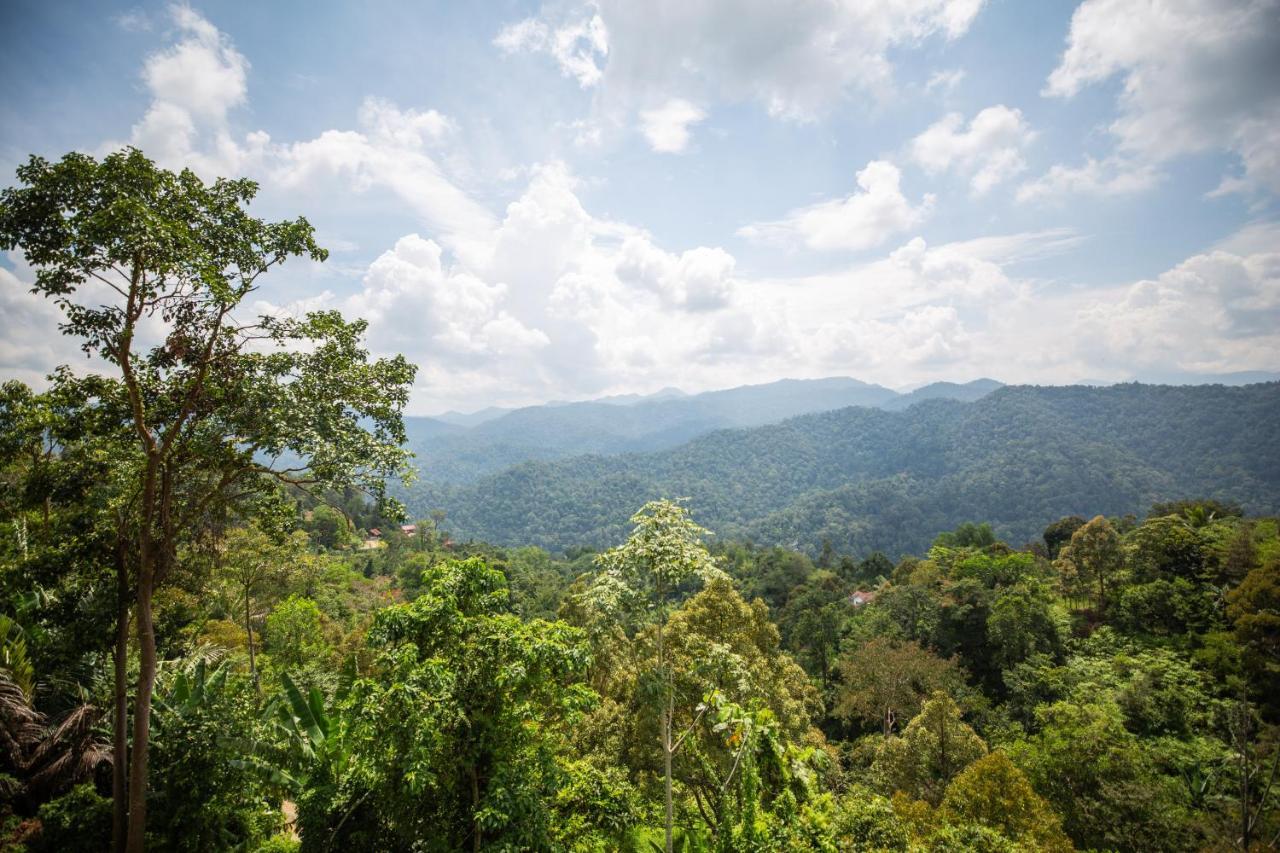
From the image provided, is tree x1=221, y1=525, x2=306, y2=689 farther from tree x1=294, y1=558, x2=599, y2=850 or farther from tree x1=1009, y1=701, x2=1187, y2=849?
tree x1=1009, y1=701, x2=1187, y2=849

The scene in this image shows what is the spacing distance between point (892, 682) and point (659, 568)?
2069 cm

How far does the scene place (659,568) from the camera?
753cm

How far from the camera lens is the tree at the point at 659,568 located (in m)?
7.50

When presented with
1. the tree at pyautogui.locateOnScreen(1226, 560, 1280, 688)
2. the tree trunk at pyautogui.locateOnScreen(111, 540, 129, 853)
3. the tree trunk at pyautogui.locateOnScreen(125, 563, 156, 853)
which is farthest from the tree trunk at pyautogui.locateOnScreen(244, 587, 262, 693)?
the tree at pyautogui.locateOnScreen(1226, 560, 1280, 688)

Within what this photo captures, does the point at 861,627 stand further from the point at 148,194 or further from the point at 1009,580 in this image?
the point at 148,194

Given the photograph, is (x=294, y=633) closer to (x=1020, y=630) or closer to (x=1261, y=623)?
(x=1020, y=630)

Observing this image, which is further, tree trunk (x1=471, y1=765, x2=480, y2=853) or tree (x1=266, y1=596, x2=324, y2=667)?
tree (x1=266, y1=596, x2=324, y2=667)

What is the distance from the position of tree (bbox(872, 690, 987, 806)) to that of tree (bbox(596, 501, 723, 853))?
12.8 metres

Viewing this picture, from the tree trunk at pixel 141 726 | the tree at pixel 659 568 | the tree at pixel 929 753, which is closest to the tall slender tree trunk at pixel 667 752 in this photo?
the tree at pixel 659 568

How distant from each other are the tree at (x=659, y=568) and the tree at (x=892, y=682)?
19121mm

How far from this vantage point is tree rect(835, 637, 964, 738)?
74.6ft

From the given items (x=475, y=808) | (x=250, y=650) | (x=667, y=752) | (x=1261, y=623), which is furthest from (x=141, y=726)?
(x=1261, y=623)

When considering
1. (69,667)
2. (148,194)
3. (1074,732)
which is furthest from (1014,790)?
(69,667)

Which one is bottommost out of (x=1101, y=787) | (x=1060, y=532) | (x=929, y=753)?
(x=1060, y=532)
